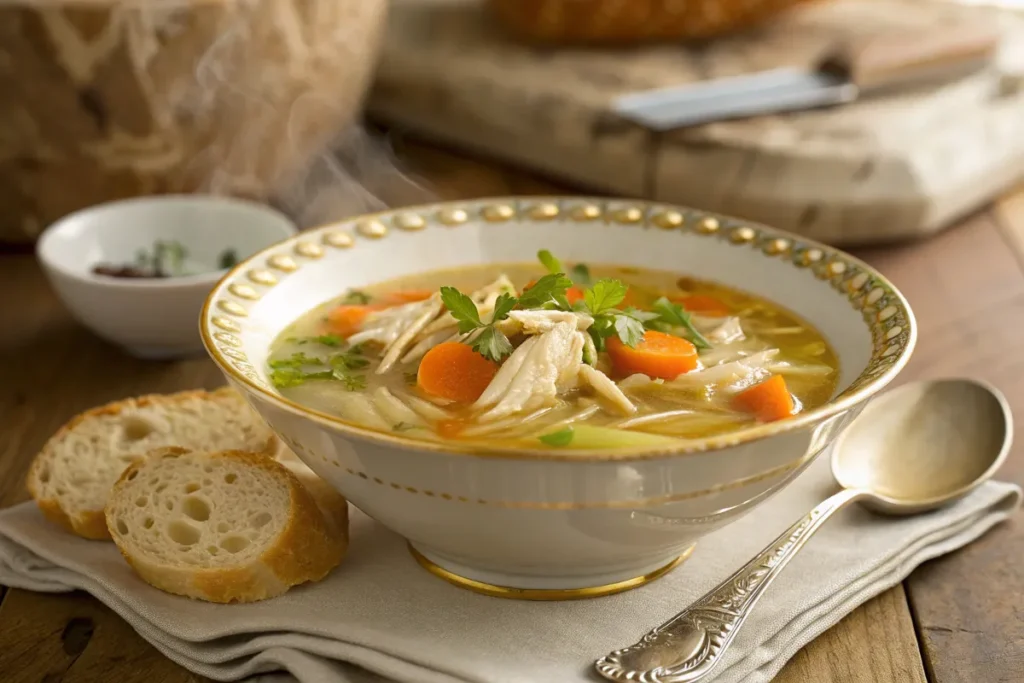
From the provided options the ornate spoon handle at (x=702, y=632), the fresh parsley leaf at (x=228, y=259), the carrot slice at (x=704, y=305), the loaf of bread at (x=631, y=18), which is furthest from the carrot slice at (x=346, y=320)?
the loaf of bread at (x=631, y=18)

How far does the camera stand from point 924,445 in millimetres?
2664

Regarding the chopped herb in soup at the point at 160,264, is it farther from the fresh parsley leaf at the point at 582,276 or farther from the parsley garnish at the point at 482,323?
the parsley garnish at the point at 482,323

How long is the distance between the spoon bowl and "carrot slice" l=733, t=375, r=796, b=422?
0.36 metres

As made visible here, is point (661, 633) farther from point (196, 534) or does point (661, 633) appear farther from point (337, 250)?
point (337, 250)

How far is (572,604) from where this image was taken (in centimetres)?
214

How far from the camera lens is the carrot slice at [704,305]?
106 inches

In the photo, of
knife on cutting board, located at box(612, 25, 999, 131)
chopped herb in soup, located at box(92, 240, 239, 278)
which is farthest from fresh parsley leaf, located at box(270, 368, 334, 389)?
knife on cutting board, located at box(612, 25, 999, 131)

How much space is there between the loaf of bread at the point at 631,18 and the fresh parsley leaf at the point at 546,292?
283 centimetres

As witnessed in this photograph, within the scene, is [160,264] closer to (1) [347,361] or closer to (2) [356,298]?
(2) [356,298]

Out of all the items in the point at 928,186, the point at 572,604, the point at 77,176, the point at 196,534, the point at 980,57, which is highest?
the point at 980,57

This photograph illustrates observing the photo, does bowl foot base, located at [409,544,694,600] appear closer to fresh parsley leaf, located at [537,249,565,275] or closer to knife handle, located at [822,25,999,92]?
fresh parsley leaf, located at [537,249,565,275]

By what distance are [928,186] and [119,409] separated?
2.75 metres

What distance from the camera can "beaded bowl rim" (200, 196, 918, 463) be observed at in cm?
181

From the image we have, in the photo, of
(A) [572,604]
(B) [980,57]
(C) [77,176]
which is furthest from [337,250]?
(B) [980,57]
